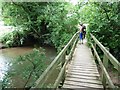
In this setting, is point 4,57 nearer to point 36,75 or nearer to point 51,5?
point 51,5

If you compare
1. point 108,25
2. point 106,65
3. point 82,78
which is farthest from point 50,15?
point 106,65

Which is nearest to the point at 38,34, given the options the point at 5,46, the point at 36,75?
the point at 5,46

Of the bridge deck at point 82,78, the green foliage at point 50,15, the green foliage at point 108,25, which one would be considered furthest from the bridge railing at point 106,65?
the green foliage at point 50,15

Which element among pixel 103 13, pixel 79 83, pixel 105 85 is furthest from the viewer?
pixel 103 13

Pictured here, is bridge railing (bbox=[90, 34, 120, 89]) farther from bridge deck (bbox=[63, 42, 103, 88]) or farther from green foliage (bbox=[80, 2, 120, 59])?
green foliage (bbox=[80, 2, 120, 59])

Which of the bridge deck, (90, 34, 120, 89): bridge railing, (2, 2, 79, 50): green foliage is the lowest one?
the bridge deck

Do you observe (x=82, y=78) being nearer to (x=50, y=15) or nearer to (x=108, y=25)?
(x=108, y=25)

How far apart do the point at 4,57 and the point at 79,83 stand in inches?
506

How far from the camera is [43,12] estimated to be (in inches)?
665

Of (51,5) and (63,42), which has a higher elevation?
(51,5)

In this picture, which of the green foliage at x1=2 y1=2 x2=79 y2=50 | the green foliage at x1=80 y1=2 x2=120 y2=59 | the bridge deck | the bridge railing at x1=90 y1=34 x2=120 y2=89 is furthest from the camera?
the green foliage at x1=2 y1=2 x2=79 y2=50

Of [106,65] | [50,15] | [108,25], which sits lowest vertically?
[106,65]

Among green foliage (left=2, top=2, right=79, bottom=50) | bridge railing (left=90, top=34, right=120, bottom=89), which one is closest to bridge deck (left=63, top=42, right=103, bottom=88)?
bridge railing (left=90, top=34, right=120, bottom=89)

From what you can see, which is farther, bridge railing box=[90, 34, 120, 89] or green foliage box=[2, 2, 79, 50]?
green foliage box=[2, 2, 79, 50]
